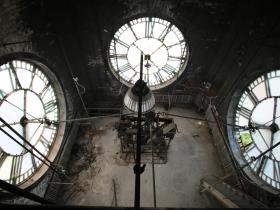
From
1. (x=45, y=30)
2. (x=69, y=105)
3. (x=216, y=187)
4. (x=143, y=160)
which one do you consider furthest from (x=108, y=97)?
(x=216, y=187)

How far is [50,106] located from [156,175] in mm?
1954

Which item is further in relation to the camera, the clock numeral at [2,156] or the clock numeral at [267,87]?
the clock numeral at [267,87]

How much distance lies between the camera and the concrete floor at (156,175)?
4.55m

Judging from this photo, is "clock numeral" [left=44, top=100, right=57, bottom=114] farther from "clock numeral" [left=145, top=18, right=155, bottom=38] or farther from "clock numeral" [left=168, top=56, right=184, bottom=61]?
"clock numeral" [left=168, top=56, right=184, bottom=61]

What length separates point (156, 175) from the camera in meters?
4.87

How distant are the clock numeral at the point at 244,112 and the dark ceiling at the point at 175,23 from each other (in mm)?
333

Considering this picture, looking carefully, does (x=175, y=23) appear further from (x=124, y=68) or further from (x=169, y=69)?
(x=124, y=68)

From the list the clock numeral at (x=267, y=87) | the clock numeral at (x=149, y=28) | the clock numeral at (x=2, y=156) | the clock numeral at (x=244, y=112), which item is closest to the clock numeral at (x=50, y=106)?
the clock numeral at (x=2, y=156)

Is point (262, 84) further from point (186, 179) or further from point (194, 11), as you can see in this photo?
point (186, 179)

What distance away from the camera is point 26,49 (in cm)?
371

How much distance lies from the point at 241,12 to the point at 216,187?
2519mm

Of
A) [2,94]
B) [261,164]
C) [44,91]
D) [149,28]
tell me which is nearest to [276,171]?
[261,164]

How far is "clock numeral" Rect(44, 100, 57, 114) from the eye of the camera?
4375mm

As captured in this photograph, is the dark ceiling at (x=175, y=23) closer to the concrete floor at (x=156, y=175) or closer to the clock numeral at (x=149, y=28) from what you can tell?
the clock numeral at (x=149, y=28)
